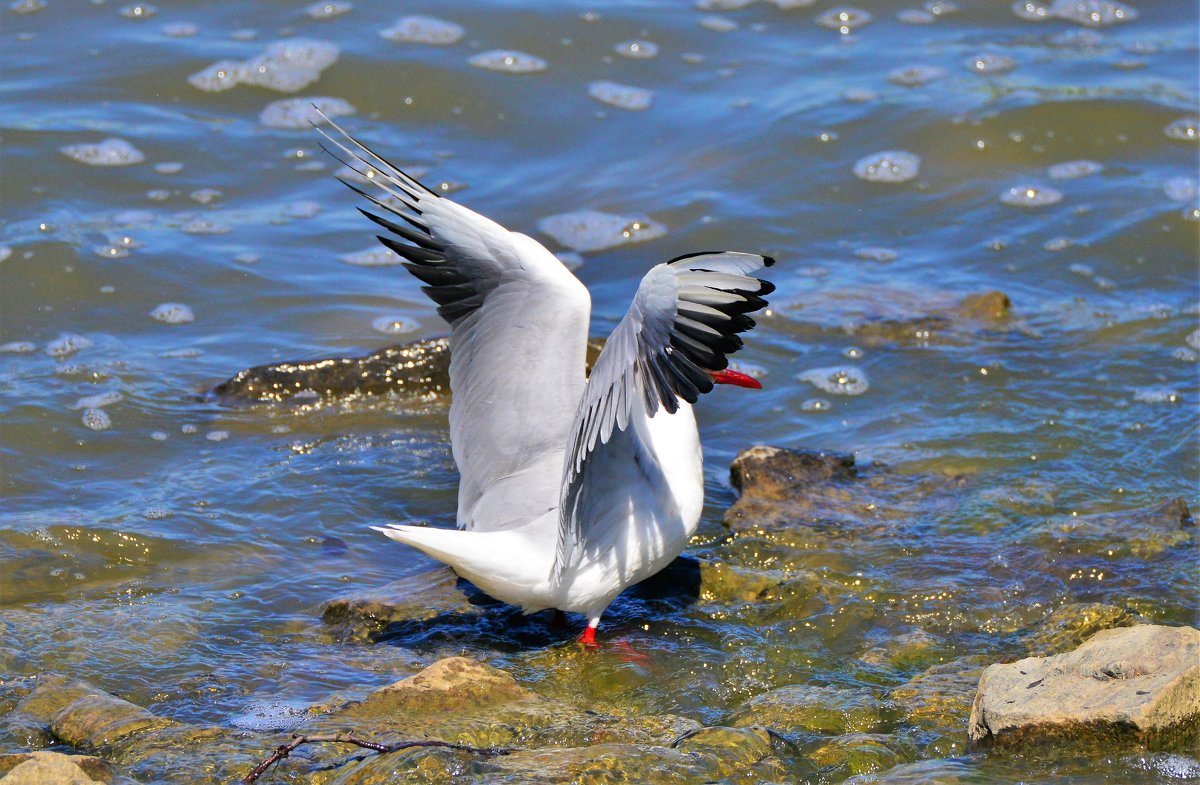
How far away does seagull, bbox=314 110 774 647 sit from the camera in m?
3.71

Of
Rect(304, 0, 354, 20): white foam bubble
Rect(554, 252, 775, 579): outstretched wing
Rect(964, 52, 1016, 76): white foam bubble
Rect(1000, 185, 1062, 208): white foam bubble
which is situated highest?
Rect(554, 252, 775, 579): outstretched wing

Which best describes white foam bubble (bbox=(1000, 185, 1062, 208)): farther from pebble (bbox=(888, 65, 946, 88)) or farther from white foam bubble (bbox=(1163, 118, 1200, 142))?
pebble (bbox=(888, 65, 946, 88))

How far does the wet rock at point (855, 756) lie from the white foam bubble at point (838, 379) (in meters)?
3.23

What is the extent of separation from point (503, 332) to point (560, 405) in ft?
1.22

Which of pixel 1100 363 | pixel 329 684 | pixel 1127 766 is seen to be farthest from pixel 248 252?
pixel 1127 766

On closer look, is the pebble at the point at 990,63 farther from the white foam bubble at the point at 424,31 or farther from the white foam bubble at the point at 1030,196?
the white foam bubble at the point at 424,31

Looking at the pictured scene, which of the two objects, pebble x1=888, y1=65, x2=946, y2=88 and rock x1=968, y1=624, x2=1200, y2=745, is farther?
pebble x1=888, y1=65, x2=946, y2=88

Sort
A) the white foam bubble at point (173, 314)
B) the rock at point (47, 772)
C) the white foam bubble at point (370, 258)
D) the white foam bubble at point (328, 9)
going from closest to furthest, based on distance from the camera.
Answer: the rock at point (47, 772) < the white foam bubble at point (173, 314) < the white foam bubble at point (370, 258) < the white foam bubble at point (328, 9)

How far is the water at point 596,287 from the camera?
476 cm

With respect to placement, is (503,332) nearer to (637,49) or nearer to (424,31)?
(637,49)

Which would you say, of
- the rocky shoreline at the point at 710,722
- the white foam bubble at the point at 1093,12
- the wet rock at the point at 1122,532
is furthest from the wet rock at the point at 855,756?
the white foam bubble at the point at 1093,12

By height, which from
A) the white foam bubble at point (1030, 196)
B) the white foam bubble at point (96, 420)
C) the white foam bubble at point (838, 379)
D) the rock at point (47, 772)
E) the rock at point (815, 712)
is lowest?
the white foam bubble at point (838, 379)

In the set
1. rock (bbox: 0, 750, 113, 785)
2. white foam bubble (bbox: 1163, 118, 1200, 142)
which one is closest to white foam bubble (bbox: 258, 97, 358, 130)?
white foam bubble (bbox: 1163, 118, 1200, 142)

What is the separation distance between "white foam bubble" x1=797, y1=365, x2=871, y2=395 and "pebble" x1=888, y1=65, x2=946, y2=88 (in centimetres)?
403
